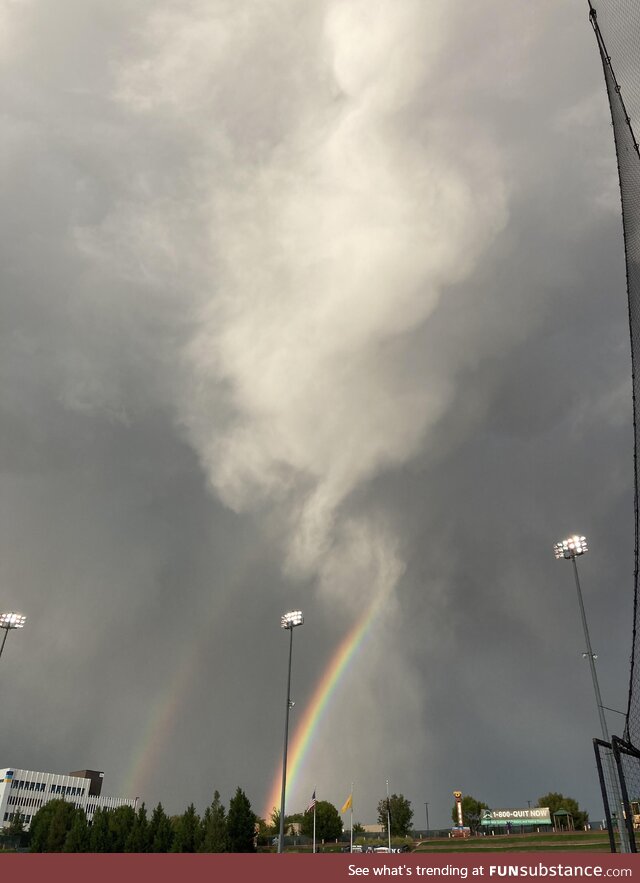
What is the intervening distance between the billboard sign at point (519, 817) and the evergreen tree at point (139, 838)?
41.2 m

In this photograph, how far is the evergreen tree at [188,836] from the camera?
60375 millimetres

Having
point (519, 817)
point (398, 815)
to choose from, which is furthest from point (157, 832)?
point (398, 815)

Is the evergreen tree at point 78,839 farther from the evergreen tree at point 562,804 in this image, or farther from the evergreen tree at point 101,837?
the evergreen tree at point 562,804

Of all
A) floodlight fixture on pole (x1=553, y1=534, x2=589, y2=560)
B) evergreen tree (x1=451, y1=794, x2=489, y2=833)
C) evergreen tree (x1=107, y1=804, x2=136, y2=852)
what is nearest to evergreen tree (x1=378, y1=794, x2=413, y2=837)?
evergreen tree (x1=451, y1=794, x2=489, y2=833)

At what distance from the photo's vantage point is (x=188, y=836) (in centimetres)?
6119

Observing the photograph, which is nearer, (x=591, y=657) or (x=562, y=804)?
(x=591, y=657)

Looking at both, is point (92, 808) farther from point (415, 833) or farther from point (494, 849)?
point (494, 849)

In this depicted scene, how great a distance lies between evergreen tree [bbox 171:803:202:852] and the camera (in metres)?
60.4

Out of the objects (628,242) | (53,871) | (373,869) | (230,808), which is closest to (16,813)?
(230,808)

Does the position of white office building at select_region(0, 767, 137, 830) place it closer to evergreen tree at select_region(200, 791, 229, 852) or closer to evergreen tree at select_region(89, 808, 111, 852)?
evergreen tree at select_region(89, 808, 111, 852)

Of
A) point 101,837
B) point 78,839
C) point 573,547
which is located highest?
point 573,547

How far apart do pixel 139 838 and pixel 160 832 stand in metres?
2.12

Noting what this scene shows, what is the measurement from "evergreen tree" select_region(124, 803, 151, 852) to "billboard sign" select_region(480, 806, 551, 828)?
1623 inches

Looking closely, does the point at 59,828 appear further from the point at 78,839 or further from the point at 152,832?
the point at 152,832
